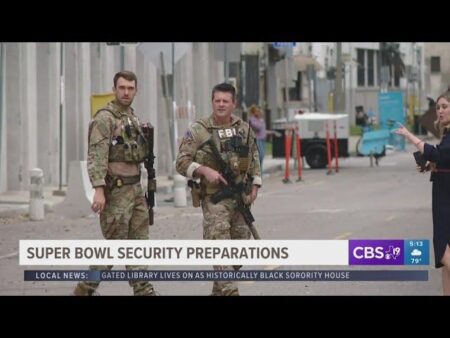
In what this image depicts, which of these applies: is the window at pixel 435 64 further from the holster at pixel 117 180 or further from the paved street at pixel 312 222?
the holster at pixel 117 180

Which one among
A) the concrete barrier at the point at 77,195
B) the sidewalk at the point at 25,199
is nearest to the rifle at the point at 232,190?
the sidewalk at the point at 25,199

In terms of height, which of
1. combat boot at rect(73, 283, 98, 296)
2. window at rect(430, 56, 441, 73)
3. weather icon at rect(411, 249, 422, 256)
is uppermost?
window at rect(430, 56, 441, 73)

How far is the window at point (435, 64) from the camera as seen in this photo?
10029 mm

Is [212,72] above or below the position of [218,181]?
above

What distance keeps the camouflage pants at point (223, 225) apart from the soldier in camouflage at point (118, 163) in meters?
0.49

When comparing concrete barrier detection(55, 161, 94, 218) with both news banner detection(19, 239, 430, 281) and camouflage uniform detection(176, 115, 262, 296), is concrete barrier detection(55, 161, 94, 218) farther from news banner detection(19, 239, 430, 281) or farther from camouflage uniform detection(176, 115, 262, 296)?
news banner detection(19, 239, 430, 281)

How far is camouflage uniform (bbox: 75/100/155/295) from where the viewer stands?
9.26 metres

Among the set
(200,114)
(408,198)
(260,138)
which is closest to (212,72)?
(200,114)

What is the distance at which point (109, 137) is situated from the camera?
366 inches

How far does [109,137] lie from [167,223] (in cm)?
475

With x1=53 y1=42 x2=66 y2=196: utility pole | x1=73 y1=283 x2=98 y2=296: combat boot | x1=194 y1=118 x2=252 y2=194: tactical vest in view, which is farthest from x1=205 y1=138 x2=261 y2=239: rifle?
x1=53 y1=42 x2=66 y2=196: utility pole

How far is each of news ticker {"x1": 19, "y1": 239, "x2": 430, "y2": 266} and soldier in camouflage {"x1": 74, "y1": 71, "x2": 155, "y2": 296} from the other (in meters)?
0.31

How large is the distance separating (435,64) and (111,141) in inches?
103
